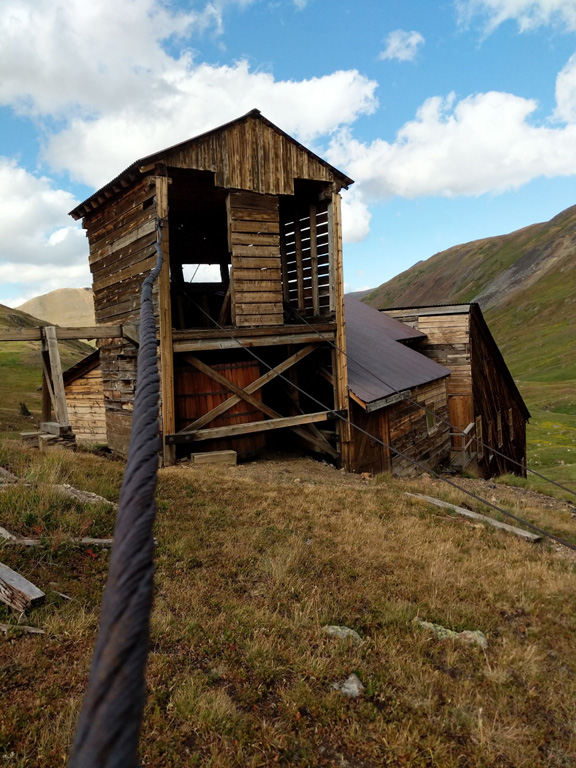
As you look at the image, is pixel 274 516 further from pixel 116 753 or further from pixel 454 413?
pixel 454 413

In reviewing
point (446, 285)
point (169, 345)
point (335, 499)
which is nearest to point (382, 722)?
point (335, 499)

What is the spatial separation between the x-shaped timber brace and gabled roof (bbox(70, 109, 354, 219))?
13.7ft

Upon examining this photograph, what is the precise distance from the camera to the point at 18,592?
4312mm

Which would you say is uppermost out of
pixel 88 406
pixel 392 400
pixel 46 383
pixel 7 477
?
pixel 46 383

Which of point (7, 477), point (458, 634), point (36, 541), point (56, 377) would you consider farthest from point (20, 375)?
point (458, 634)

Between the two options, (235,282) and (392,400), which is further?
(392,400)

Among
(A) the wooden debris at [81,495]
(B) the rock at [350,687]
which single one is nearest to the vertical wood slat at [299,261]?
(A) the wooden debris at [81,495]

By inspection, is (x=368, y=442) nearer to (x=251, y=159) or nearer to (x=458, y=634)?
(x=251, y=159)

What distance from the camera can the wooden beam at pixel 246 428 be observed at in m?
11.4

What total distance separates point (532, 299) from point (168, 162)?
99689 millimetres

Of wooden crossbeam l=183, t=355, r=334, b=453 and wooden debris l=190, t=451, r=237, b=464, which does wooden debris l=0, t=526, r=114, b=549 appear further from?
wooden debris l=190, t=451, r=237, b=464

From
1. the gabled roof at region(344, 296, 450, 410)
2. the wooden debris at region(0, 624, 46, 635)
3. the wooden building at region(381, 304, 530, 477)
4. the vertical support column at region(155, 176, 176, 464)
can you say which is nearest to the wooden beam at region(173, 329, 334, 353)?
the vertical support column at region(155, 176, 176, 464)

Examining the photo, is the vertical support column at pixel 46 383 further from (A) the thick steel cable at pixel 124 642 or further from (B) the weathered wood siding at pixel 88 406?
(A) the thick steel cable at pixel 124 642

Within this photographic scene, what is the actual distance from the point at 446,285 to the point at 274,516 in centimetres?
14799
